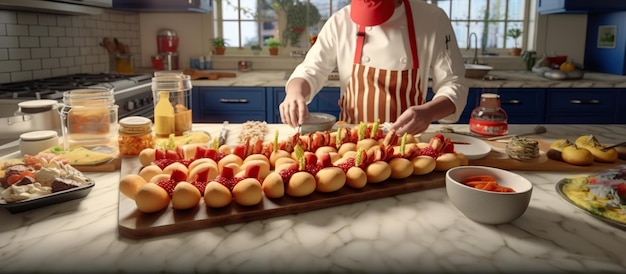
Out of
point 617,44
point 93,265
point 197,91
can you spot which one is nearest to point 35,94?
point 197,91

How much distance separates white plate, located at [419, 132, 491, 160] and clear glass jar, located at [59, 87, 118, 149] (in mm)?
1016

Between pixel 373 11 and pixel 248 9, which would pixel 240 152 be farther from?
pixel 248 9

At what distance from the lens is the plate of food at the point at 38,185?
100 centimetres

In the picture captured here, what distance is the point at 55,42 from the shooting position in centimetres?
322

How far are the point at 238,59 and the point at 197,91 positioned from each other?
83 centimetres

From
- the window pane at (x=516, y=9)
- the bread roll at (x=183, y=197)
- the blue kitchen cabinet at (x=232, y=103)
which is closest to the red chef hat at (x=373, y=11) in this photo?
the bread roll at (x=183, y=197)

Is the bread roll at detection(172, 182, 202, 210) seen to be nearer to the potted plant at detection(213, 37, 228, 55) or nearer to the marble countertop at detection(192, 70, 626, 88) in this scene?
the marble countertop at detection(192, 70, 626, 88)

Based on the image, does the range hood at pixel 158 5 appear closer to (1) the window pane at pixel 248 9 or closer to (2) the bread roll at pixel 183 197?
(1) the window pane at pixel 248 9

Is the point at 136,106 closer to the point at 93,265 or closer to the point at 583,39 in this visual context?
the point at 93,265

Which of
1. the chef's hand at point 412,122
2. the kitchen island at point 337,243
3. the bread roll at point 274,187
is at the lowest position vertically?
the kitchen island at point 337,243

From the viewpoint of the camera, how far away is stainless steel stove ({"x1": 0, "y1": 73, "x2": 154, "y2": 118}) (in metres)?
2.38

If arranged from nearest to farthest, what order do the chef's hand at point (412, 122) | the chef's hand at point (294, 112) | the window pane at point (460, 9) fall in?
the chef's hand at point (412, 122)
the chef's hand at point (294, 112)
the window pane at point (460, 9)

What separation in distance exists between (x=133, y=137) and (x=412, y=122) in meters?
0.82

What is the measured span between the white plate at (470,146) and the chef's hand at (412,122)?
0.25 feet
